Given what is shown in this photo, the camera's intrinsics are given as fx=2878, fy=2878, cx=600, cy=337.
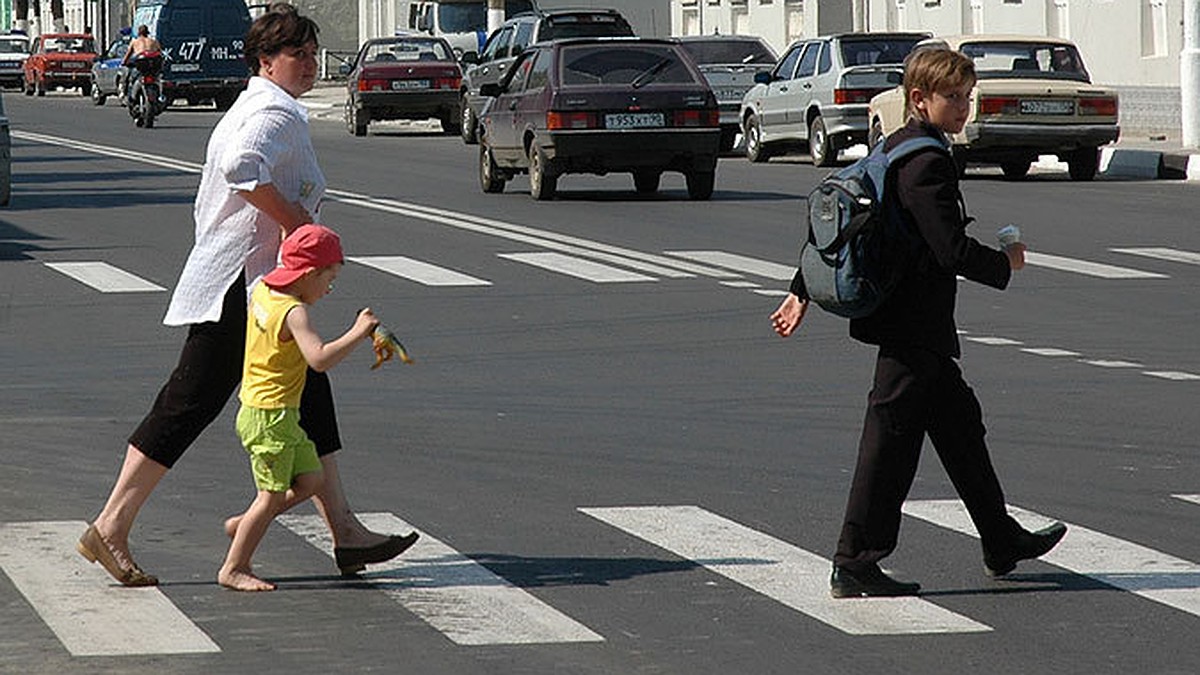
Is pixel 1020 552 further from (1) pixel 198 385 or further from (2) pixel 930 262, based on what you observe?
(1) pixel 198 385

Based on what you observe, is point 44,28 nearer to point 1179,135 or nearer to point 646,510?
point 1179,135

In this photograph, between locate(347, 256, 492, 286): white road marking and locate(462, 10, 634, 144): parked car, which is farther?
locate(462, 10, 634, 144): parked car

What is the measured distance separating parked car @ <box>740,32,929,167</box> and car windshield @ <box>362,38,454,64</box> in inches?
519

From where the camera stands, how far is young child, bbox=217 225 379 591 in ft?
26.2

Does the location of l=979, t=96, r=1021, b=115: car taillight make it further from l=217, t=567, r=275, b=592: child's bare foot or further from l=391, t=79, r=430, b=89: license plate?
l=217, t=567, r=275, b=592: child's bare foot

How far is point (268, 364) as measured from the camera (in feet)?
26.4

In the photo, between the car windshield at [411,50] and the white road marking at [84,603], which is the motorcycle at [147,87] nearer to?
the car windshield at [411,50]

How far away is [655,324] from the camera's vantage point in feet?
53.0

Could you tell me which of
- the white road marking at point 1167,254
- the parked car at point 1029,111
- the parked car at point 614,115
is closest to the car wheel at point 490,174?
the parked car at point 614,115

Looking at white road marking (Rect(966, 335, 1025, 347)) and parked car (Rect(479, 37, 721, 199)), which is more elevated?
parked car (Rect(479, 37, 721, 199))

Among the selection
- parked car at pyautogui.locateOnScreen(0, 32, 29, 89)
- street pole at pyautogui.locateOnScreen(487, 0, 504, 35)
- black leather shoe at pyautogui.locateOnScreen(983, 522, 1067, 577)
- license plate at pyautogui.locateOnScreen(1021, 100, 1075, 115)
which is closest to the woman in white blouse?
black leather shoe at pyautogui.locateOnScreen(983, 522, 1067, 577)

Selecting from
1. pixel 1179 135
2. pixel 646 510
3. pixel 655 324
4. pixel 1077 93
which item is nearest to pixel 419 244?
pixel 655 324

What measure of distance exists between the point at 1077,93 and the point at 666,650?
24.3 meters

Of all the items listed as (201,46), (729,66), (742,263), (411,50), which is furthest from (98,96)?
(742,263)
